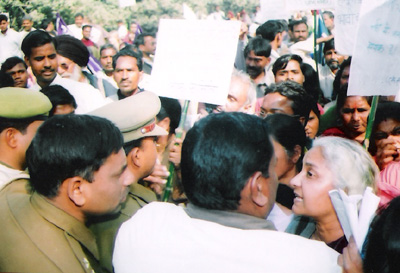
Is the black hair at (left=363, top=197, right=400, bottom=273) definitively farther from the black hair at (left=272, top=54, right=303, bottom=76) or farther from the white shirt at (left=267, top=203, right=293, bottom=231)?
the black hair at (left=272, top=54, right=303, bottom=76)

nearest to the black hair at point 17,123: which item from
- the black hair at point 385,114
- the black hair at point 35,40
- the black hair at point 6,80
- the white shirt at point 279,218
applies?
the white shirt at point 279,218

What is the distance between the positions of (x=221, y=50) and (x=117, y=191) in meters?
1.39

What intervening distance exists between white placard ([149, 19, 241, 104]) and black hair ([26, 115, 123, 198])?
4.09 ft

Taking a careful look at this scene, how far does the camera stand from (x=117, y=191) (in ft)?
6.04

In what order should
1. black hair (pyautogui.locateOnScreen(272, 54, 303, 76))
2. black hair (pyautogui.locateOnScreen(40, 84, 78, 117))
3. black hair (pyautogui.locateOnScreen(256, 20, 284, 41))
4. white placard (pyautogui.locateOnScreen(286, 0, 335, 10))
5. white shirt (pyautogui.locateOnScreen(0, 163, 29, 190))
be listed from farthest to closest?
black hair (pyautogui.locateOnScreen(256, 20, 284, 41)) < black hair (pyautogui.locateOnScreen(272, 54, 303, 76)) < white placard (pyautogui.locateOnScreen(286, 0, 335, 10)) < black hair (pyautogui.locateOnScreen(40, 84, 78, 117)) < white shirt (pyautogui.locateOnScreen(0, 163, 29, 190))

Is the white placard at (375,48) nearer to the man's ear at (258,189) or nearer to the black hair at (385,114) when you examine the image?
the black hair at (385,114)

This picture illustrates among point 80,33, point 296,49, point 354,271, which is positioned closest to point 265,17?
point 296,49

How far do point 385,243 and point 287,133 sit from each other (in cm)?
154

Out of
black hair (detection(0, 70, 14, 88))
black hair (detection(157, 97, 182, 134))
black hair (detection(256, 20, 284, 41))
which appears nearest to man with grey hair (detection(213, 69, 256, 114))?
black hair (detection(157, 97, 182, 134))

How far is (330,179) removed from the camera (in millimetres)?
2080

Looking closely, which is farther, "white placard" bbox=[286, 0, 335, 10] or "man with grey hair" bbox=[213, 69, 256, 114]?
"white placard" bbox=[286, 0, 335, 10]

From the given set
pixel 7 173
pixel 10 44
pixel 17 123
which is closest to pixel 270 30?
pixel 17 123

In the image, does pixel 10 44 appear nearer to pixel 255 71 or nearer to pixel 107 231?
pixel 255 71

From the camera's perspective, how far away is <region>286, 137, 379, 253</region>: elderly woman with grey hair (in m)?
2.05
